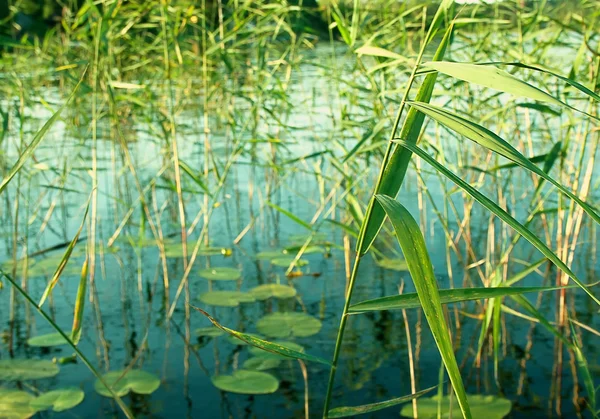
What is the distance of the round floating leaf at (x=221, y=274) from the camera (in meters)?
2.59

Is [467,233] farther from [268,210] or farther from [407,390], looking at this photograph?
[268,210]

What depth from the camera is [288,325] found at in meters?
2.17

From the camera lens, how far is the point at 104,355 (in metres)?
2.04

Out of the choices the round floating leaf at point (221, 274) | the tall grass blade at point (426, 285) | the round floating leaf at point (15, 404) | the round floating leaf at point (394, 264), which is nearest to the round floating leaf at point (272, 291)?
the round floating leaf at point (221, 274)

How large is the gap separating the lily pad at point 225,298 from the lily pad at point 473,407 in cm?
82

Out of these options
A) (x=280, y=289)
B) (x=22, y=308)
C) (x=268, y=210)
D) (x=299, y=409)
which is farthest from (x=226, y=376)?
(x=268, y=210)

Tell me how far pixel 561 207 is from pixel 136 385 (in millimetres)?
1233

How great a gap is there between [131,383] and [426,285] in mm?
1254

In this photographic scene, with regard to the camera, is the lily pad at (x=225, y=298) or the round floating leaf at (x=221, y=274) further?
the round floating leaf at (x=221, y=274)

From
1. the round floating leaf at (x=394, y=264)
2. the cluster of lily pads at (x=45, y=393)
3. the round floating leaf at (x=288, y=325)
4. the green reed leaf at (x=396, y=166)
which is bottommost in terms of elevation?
the cluster of lily pads at (x=45, y=393)

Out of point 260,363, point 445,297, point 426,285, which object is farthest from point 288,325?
point 426,285

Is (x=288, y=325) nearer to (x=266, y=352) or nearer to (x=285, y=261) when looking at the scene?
(x=266, y=352)

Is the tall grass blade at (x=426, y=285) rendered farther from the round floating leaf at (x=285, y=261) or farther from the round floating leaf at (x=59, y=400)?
the round floating leaf at (x=285, y=261)

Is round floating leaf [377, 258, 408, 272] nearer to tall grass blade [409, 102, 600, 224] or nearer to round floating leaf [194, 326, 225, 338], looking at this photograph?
round floating leaf [194, 326, 225, 338]
